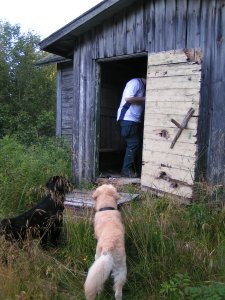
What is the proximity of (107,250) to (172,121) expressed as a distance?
2911mm

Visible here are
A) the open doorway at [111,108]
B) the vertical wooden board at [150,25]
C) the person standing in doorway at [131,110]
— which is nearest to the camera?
the vertical wooden board at [150,25]

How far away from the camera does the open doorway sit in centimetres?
941

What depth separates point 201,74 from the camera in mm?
6004

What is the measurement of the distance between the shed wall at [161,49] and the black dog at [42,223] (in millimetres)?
2296

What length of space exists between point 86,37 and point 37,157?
2549 mm

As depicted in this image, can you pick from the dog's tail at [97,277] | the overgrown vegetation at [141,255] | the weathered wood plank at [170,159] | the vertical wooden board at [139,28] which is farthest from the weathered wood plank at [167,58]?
the dog's tail at [97,277]

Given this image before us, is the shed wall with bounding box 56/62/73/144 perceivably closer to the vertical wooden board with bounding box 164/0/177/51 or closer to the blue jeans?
the blue jeans

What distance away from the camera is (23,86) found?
19.1 metres

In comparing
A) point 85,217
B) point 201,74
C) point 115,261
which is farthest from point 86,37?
point 115,261

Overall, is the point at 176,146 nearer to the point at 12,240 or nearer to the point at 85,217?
the point at 85,217

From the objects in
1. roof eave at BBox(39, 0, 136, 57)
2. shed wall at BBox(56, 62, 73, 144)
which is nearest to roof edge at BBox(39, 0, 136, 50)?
roof eave at BBox(39, 0, 136, 57)

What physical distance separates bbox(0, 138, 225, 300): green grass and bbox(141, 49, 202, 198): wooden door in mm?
825

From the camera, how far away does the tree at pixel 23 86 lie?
17641 millimetres

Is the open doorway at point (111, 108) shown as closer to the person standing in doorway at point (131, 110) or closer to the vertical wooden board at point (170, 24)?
the person standing in doorway at point (131, 110)
